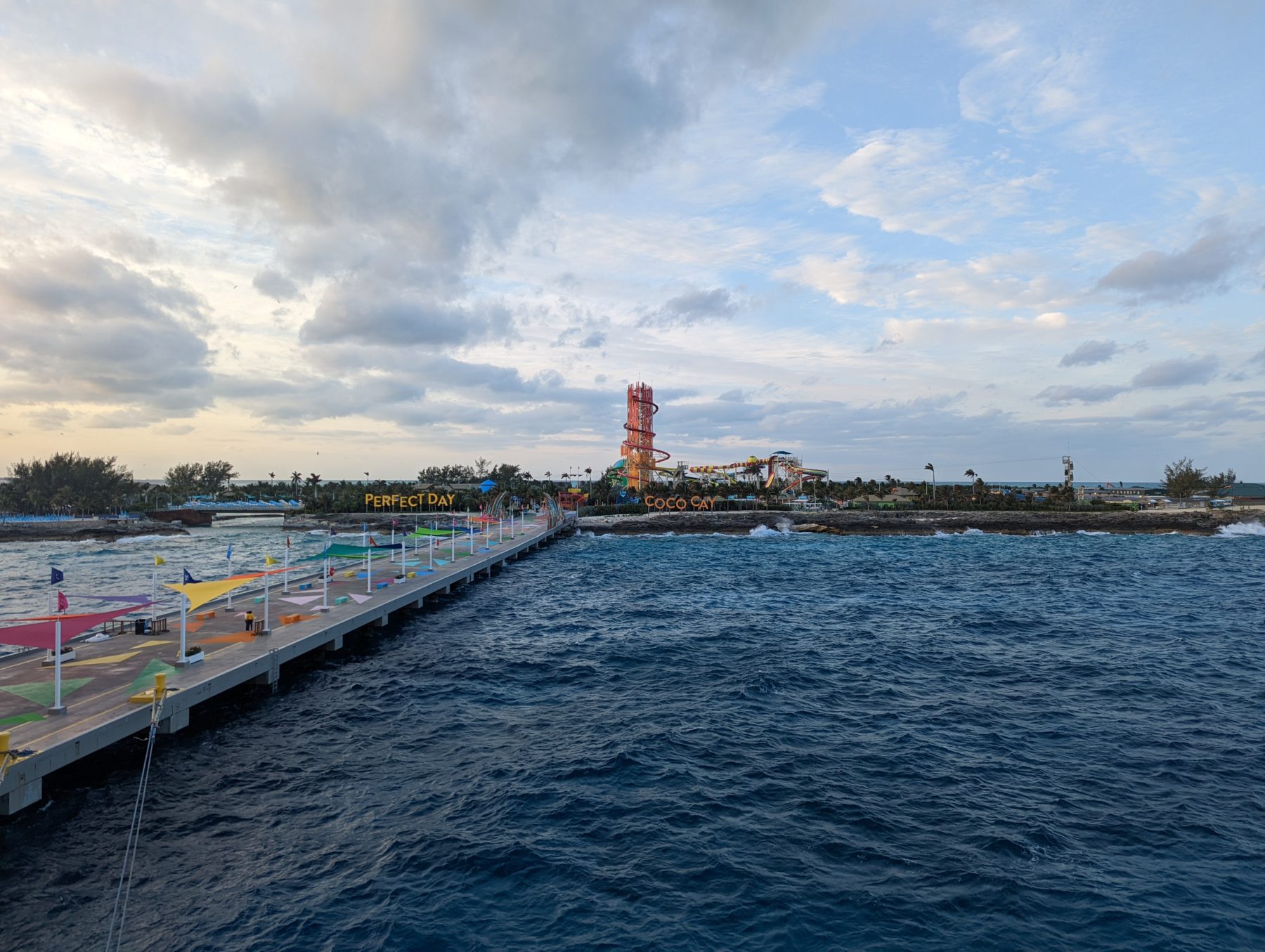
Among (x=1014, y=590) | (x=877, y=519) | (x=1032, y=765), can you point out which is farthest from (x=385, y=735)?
(x=877, y=519)

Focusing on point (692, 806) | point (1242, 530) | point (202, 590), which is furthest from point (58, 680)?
point (1242, 530)

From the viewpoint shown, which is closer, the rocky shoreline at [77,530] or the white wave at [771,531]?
the rocky shoreline at [77,530]

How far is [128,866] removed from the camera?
13.1 meters

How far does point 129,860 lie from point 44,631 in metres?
8.46

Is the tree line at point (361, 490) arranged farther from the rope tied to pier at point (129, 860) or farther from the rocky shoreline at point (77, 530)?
the rope tied to pier at point (129, 860)

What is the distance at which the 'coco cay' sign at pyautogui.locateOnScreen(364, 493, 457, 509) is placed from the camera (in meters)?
155

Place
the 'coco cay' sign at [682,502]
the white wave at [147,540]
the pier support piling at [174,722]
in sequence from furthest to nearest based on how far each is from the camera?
the 'coco cay' sign at [682,502] < the white wave at [147,540] < the pier support piling at [174,722]

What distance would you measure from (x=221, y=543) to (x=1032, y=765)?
10570 cm

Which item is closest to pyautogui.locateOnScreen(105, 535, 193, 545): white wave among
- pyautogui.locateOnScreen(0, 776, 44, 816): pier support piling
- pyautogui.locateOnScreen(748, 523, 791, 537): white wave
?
pyautogui.locateOnScreen(748, 523, 791, 537): white wave

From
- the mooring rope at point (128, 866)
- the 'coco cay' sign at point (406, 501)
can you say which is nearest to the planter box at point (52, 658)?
the mooring rope at point (128, 866)

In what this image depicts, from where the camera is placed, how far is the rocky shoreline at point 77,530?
106m

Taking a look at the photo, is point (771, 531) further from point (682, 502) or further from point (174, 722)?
point (174, 722)

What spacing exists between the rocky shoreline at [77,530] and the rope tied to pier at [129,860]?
114 metres

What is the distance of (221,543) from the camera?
9569 cm
